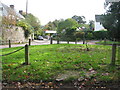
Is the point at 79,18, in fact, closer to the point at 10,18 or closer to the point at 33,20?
the point at 33,20

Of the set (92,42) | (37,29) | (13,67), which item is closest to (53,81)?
(13,67)

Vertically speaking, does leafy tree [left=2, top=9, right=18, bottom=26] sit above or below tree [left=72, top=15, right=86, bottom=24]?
above

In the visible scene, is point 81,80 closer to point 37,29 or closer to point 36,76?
point 36,76

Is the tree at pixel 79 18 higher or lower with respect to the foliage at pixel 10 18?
lower

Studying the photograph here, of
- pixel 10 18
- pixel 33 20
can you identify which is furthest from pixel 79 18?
pixel 10 18

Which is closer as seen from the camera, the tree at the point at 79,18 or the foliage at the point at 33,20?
the tree at the point at 79,18

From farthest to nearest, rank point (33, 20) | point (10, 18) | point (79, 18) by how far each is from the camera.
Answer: point (10, 18) → point (33, 20) → point (79, 18)

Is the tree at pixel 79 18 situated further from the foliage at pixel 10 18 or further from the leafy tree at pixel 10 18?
the foliage at pixel 10 18

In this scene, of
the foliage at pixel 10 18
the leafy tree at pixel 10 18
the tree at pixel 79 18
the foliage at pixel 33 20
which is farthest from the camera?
the foliage at pixel 10 18

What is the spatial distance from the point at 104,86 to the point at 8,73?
167cm

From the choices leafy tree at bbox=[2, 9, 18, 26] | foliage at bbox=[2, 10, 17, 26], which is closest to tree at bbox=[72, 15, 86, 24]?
leafy tree at bbox=[2, 9, 18, 26]

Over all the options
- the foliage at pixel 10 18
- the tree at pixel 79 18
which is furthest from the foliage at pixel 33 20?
the tree at pixel 79 18

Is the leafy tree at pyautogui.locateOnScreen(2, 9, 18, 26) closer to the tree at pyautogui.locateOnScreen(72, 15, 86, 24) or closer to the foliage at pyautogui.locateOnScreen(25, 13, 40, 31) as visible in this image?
the foliage at pyautogui.locateOnScreen(25, 13, 40, 31)

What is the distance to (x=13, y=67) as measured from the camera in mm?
2633
